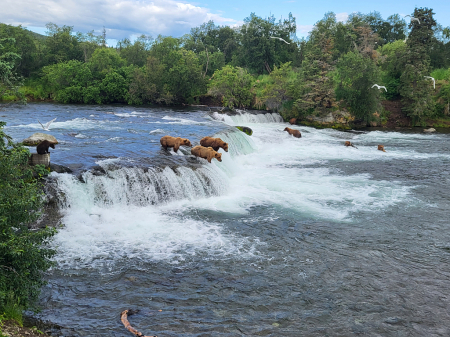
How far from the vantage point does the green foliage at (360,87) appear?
33750mm

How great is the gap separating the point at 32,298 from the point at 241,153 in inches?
611

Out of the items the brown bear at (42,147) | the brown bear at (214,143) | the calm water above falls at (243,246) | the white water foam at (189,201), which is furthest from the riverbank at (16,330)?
the brown bear at (214,143)

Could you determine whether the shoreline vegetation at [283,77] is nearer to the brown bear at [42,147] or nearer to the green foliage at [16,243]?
the brown bear at [42,147]

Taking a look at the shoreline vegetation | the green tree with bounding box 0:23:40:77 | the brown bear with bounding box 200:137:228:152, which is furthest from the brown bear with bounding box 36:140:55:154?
the green tree with bounding box 0:23:40:77

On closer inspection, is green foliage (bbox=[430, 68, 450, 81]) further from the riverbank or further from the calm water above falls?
the riverbank

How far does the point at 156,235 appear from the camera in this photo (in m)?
10.2

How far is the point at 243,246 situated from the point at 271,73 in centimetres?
3107

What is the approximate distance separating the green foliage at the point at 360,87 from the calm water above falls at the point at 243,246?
16067 mm

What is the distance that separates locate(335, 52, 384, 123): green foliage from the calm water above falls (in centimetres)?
1607

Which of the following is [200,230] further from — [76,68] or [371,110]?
[76,68]

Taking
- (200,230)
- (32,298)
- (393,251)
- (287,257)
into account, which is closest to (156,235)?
(200,230)

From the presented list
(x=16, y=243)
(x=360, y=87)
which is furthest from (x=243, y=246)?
(x=360, y=87)

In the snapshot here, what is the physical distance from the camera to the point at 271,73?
125 ft

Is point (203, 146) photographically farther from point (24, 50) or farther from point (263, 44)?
point (24, 50)
